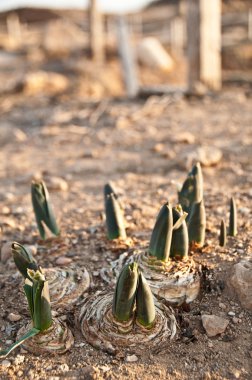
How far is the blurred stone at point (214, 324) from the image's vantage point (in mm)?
1970

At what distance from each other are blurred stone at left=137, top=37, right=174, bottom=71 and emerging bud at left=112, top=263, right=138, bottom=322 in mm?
10184

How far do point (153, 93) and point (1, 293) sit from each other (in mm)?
5286

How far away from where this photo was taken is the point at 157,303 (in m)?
2.04

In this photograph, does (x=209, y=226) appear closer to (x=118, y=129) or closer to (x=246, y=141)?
(x=246, y=141)

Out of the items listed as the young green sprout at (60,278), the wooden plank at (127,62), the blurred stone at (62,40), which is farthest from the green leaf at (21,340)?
the blurred stone at (62,40)

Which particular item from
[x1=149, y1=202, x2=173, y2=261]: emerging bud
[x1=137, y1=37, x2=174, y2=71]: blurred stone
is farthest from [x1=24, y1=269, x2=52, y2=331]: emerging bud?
[x1=137, y1=37, x2=174, y2=71]: blurred stone

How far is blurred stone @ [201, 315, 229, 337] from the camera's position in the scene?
1970 millimetres

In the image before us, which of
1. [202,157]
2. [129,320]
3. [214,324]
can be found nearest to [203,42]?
[202,157]

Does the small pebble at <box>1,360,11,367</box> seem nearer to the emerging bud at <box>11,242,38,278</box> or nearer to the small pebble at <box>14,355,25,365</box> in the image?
the small pebble at <box>14,355,25,365</box>

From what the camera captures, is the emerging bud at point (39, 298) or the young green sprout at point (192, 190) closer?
the emerging bud at point (39, 298)

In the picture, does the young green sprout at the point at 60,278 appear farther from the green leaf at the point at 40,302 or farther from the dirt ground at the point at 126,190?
the green leaf at the point at 40,302

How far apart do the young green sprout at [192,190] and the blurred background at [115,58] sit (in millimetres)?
4606

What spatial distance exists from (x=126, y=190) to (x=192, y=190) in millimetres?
1142

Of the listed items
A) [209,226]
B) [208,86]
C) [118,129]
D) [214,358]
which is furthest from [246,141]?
[214,358]
